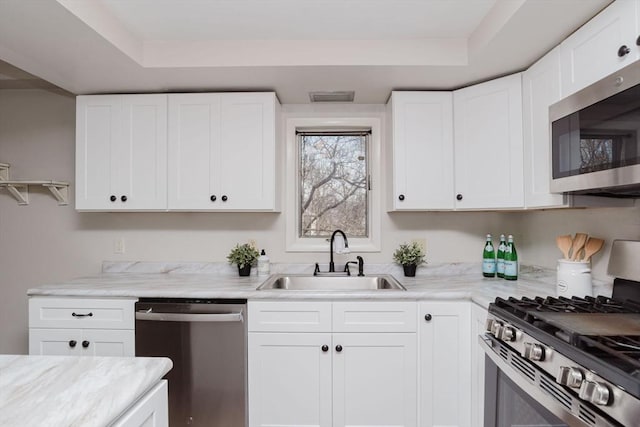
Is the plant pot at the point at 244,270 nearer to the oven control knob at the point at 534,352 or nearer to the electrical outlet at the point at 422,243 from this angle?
the electrical outlet at the point at 422,243

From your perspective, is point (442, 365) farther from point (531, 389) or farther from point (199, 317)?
point (199, 317)

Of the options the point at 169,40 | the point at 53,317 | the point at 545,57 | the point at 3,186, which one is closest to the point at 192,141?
the point at 169,40

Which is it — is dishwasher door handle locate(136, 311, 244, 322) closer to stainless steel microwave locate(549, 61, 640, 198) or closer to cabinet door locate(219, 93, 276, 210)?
cabinet door locate(219, 93, 276, 210)

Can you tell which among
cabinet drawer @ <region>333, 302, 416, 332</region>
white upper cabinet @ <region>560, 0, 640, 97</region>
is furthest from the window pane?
white upper cabinet @ <region>560, 0, 640, 97</region>

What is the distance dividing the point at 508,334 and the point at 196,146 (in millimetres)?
1976

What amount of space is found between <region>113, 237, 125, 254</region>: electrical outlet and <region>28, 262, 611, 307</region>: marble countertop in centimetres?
9

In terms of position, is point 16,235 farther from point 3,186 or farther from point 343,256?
point 343,256

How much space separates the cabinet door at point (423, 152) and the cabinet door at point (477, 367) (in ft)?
2.36

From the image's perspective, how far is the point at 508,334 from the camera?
132 cm

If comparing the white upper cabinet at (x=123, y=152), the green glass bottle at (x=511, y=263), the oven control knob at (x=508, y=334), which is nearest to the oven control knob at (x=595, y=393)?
the oven control knob at (x=508, y=334)

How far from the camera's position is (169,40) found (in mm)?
1938

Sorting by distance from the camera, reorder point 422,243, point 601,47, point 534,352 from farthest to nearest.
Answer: point 422,243, point 601,47, point 534,352

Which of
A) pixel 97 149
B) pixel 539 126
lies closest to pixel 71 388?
pixel 97 149

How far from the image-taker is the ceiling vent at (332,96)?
2326mm
